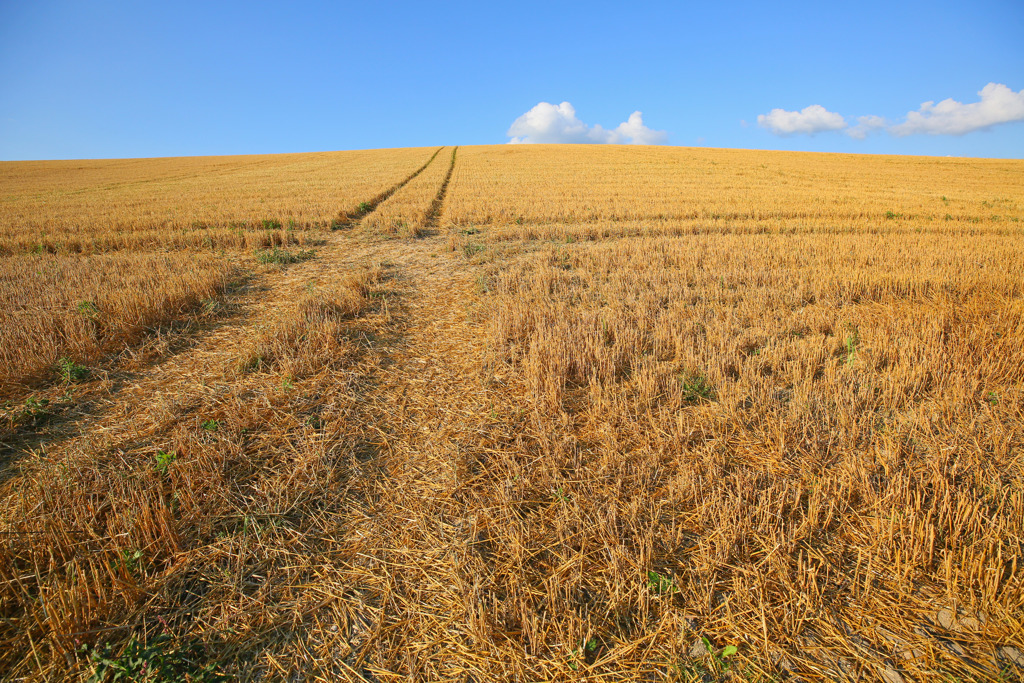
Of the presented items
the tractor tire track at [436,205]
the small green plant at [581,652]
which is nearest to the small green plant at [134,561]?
the small green plant at [581,652]

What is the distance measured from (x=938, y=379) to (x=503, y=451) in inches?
170

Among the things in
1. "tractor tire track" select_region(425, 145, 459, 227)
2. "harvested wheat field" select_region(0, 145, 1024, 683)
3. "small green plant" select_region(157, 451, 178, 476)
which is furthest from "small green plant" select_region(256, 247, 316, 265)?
"small green plant" select_region(157, 451, 178, 476)

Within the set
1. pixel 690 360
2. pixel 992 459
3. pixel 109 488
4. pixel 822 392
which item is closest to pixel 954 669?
pixel 992 459

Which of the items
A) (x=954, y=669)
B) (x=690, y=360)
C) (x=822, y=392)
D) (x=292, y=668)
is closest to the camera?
(x=954, y=669)

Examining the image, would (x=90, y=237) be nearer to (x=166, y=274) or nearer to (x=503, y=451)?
(x=166, y=274)

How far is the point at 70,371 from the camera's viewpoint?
4.69 m

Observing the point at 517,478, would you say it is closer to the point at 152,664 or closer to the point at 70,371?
the point at 152,664

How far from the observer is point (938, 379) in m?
4.21

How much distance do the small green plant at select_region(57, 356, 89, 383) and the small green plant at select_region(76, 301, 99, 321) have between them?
3.66ft

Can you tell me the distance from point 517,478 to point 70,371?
5.12 m

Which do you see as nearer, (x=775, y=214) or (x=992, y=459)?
(x=992, y=459)

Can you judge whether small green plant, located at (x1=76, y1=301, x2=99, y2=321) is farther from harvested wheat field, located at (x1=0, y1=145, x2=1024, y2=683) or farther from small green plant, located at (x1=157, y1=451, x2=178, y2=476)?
small green plant, located at (x1=157, y1=451, x2=178, y2=476)

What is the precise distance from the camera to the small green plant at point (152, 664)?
200cm

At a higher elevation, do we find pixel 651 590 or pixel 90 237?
pixel 90 237
